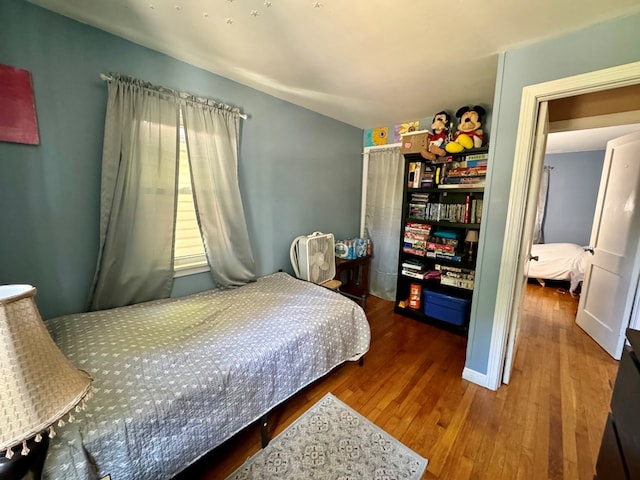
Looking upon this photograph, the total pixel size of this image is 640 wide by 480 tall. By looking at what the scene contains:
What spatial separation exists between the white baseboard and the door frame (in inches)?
0.8

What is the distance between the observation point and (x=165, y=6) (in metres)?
1.30

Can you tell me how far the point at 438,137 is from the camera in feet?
8.34

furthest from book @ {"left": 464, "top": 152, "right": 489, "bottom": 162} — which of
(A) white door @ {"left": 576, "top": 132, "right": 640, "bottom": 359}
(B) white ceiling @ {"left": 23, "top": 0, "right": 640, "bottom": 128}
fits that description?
(A) white door @ {"left": 576, "top": 132, "right": 640, "bottom": 359}

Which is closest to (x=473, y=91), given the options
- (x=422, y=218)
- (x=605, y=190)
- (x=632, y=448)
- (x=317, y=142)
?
(x=422, y=218)

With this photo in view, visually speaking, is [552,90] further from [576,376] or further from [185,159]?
[185,159]

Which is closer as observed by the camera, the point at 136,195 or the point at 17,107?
the point at 17,107

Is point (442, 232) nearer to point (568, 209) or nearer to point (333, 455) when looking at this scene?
point (333, 455)

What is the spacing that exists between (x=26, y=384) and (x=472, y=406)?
7.11 feet

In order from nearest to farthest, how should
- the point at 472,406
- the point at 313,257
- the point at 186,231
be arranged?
the point at 472,406 → the point at 186,231 → the point at 313,257

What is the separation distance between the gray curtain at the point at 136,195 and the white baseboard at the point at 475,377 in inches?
93.0

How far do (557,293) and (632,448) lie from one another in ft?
14.2

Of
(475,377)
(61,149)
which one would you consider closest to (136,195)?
(61,149)

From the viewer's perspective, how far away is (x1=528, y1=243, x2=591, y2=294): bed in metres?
3.85

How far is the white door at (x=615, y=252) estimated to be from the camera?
2.17 metres
